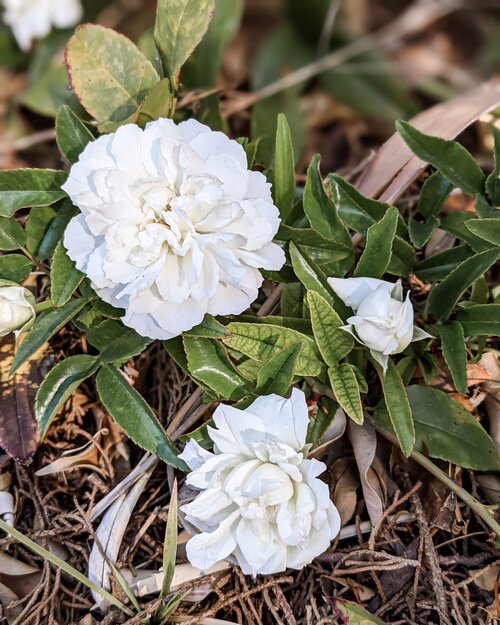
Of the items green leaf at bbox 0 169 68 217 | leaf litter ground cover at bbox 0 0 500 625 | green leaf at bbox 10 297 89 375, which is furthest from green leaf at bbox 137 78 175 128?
green leaf at bbox 10 297 89 375

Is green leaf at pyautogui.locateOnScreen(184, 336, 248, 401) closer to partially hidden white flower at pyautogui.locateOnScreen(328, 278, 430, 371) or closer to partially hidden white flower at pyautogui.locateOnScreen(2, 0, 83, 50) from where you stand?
partially hidden white flower at pyautogui.locateOnScreen(328, 278, 430, 371)

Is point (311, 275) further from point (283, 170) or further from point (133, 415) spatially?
point (133, 415)

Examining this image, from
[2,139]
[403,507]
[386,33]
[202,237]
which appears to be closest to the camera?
[202,237]

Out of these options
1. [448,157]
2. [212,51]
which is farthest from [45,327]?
[212,51]

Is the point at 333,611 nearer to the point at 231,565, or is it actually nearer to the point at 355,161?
the point at 231,565

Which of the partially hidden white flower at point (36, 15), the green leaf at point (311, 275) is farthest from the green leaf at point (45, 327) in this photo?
the partially hidden white flower at point (36, 15)

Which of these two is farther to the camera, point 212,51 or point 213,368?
point 212,51

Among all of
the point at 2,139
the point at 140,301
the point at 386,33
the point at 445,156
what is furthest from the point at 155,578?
the point at 386,33
